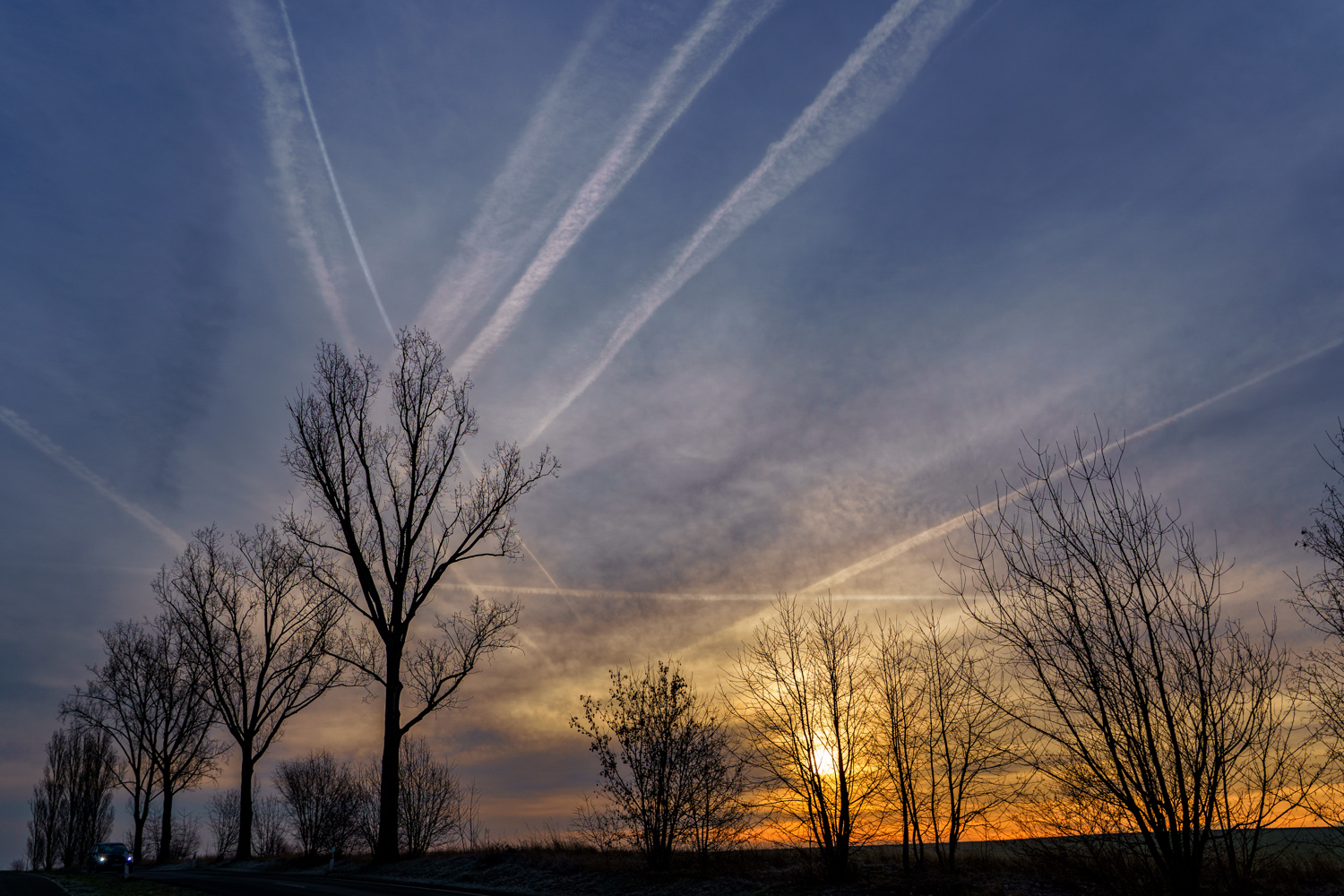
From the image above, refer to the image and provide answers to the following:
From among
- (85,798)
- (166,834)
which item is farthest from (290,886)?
(85,798)

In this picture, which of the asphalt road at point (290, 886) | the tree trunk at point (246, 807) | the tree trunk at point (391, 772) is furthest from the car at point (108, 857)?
the tree trunk at point (391, 772)

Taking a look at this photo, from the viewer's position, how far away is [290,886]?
858 inches

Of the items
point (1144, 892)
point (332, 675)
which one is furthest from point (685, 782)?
point (332, 675)

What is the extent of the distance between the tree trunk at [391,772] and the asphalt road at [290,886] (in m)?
1.78

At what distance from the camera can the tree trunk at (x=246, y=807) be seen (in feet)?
126

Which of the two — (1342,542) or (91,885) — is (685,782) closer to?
(1342,542)

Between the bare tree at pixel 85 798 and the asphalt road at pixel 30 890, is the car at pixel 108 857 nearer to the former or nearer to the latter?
the asphalt road at pixel 30 890

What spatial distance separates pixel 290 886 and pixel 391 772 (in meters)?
4.74

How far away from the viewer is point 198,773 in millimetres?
51312

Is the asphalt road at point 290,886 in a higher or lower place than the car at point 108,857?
higher

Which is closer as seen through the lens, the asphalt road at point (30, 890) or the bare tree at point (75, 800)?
the asphalt road at point (30, 890)

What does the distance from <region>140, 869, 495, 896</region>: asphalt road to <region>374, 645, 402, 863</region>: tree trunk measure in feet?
5.83

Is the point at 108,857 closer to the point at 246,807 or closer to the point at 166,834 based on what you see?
the point at 246,807

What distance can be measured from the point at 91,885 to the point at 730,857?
24271 millimetres
